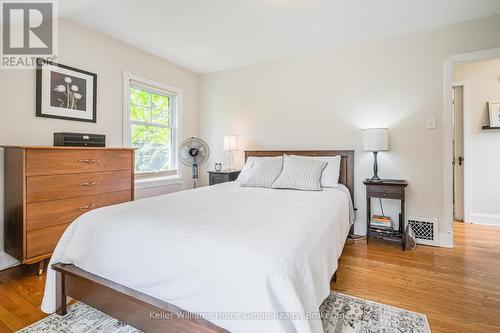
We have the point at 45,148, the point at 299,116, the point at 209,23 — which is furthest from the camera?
the point at 299,116

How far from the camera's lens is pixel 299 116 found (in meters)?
3.58

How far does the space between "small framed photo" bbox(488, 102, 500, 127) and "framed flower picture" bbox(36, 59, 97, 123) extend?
17.3ft

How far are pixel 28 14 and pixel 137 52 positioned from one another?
3.86ft

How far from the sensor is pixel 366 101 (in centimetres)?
316

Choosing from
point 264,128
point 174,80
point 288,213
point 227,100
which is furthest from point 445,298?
point 174,80

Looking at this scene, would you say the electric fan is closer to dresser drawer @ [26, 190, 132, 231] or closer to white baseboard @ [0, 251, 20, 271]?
dresser drawer @ [26, 190, 132, 231]

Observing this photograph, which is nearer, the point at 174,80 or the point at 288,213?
the point at 288,213

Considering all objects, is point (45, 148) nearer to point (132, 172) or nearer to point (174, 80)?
point (132, 172)

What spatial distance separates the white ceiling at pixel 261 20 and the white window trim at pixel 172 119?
17.5 inches

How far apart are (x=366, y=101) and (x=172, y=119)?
9.51ft

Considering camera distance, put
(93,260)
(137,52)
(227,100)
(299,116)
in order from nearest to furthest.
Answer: (93,260)
(137,52)
(299,116)
(227,100)


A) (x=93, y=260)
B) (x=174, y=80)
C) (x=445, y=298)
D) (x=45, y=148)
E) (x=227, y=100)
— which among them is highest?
(x=174, y=80)

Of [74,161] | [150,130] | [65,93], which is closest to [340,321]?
[74,161]

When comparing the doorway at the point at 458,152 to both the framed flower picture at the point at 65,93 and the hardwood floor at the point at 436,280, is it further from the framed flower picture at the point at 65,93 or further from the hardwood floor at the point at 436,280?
the framed flower picture at the point at 65,93
